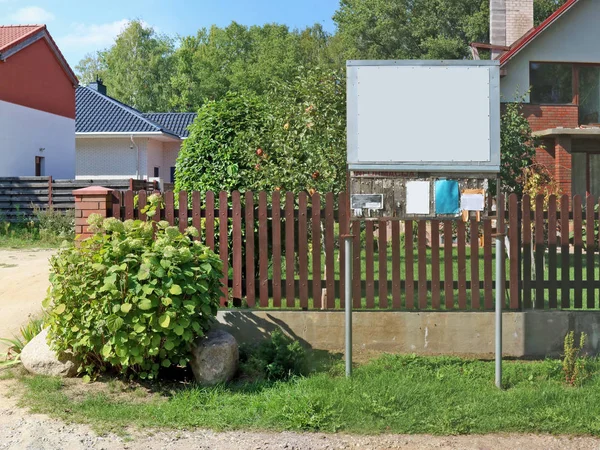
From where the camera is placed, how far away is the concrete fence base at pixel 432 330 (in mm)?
7402

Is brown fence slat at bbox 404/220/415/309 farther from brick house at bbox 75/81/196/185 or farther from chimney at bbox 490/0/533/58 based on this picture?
brick house at bbox 75/81/196/185

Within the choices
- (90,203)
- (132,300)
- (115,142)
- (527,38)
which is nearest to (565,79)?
(527,38)

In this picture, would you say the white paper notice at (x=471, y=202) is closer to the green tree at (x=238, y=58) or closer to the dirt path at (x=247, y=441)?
the dirt path at (x=247, y=441)

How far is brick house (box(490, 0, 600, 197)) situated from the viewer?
73.0 feet

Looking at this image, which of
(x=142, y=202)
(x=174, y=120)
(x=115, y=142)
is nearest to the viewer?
(x=142, y=202)

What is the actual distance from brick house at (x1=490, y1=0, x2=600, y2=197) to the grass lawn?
16.9m

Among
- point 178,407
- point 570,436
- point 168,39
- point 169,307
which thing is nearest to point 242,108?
point 169,307

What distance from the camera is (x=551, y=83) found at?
22625 mm

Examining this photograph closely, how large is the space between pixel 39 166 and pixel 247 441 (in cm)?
2436

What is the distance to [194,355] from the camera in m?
6.38

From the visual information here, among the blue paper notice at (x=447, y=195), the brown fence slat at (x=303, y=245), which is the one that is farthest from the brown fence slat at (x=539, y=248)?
the brown fence slat at (x=303, y=245)

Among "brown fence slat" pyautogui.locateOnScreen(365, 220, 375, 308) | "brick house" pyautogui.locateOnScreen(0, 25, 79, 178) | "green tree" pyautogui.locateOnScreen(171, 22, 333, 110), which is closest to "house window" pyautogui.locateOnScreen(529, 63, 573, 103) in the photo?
"brown fence slat" pyautogui.locateOnScreen(365, 220, 375, 308)

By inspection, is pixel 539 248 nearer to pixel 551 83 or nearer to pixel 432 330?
pixel 432 330

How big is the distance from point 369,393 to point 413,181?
195cm
